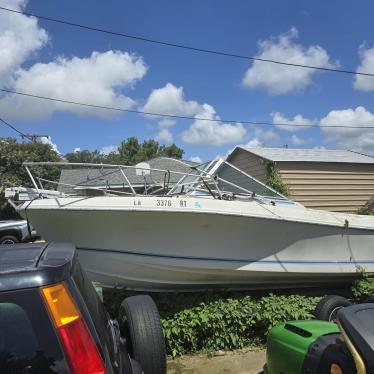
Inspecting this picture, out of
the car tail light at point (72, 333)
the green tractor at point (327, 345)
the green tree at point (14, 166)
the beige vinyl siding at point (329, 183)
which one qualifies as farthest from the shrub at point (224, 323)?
the green tree at point (14, 166)

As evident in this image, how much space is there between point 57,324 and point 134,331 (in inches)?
66.7

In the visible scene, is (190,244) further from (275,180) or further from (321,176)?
(321,176)

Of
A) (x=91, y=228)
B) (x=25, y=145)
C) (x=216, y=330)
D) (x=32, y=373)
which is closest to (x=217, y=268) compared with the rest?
(x=216, y=330)

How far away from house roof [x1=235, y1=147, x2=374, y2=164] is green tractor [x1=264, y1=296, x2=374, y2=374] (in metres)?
10.2

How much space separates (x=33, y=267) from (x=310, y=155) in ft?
44.4

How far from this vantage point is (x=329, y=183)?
45.0 feet

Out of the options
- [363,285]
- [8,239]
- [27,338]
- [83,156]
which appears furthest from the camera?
[83,156]

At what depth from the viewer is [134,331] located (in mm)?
3311

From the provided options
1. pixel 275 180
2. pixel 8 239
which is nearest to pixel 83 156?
pixel 8 239

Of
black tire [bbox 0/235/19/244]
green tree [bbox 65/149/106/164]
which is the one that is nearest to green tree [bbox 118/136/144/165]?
green tree [bbox 65/149/106/164]

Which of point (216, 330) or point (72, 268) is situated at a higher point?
point (72, 268)

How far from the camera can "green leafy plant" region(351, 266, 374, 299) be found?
6297 mm

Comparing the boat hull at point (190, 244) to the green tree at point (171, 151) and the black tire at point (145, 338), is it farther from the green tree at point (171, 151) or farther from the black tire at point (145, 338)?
the green tree at point (171, 151)

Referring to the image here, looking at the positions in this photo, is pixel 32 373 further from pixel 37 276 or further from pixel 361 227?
pixel 361 227
